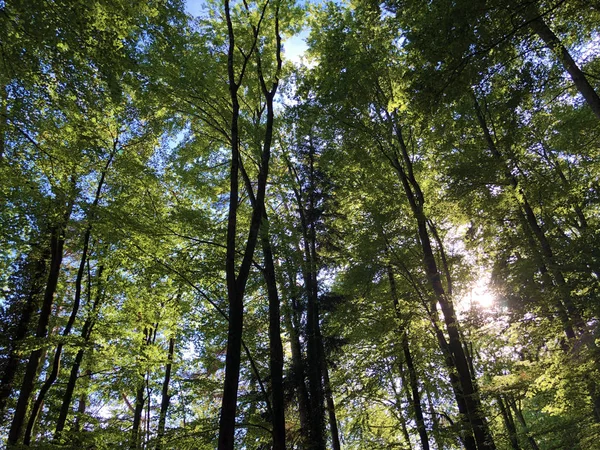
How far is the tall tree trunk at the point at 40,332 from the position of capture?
321 inches

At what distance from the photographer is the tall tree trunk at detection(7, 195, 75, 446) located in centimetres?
816

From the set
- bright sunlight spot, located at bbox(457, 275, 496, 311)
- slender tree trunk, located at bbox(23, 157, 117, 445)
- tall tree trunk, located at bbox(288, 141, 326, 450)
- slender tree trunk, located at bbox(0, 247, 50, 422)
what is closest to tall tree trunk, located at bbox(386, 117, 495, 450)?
bright sunlight spot, located at bbox(457, 275, 496, 311)

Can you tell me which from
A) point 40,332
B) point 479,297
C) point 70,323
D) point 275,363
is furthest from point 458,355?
point 70,323

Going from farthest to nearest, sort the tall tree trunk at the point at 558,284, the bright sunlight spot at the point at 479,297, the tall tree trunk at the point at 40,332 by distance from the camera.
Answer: the tall tree trunk at the point at 40,332
the bright sunlight spot at the point at 479,297
the tall tree trunk at the point at 558,284

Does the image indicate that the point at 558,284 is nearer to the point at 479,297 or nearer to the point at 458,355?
the point at 458,355

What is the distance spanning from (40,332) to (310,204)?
8.95 m

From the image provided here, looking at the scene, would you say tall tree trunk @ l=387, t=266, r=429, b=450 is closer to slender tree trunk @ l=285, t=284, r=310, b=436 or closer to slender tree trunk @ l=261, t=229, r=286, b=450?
slender tree trunk @ l=285, t=284, r=310, b=436

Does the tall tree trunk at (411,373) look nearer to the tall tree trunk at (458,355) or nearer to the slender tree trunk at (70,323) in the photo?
the tall tree trunk at (458,355)

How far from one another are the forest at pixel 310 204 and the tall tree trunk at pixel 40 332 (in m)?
0.07

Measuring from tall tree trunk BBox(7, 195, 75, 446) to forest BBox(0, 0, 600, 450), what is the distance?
0.24 feet

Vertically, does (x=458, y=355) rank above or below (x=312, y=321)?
below

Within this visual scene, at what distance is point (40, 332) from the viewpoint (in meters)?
8.88

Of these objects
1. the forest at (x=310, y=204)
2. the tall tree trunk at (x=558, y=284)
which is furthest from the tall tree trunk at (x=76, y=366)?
the tall tree trunk at (x=558, y=284)

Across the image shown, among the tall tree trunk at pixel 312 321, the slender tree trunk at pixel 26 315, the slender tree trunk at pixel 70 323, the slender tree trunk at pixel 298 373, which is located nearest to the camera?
the slender tree trunk at pixel 70 323
